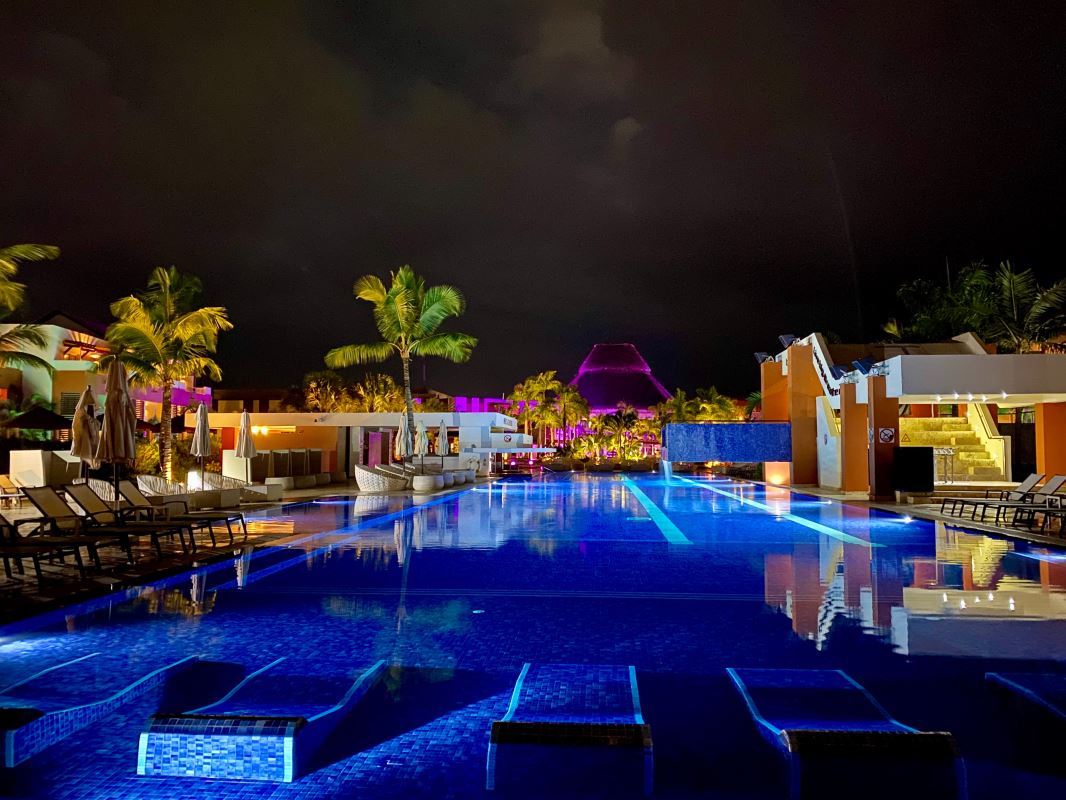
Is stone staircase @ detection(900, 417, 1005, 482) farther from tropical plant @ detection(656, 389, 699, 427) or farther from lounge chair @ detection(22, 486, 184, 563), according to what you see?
tropical plant @ detection(656, 389, 699, 427)

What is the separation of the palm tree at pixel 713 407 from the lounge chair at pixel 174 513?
134 feet

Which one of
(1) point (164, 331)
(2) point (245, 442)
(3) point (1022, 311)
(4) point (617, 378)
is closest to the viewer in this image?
(2) point (245, 442)

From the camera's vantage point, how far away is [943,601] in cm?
646

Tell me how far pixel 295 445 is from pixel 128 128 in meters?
12.2

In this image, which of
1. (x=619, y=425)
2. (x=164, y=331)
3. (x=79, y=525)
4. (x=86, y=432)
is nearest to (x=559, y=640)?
(x=79, y=525)

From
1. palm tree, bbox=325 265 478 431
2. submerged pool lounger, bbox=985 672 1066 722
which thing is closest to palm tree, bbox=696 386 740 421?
palm tree, bbox=325 265 478 431

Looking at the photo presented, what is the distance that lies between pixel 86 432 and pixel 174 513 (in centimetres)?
182

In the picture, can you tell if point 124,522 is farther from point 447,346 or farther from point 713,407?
point 713,407

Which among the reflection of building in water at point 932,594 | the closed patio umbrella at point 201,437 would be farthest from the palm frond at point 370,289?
the reflection of building in water at point 932,594

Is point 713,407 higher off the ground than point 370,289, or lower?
lower

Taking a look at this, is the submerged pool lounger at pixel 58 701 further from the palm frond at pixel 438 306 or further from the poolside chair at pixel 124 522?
the palm frond at pixel 438 306

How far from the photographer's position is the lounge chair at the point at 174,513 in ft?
30.6

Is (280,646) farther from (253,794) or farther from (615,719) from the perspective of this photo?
(615,719)

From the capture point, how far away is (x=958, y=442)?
2392 centimetres
